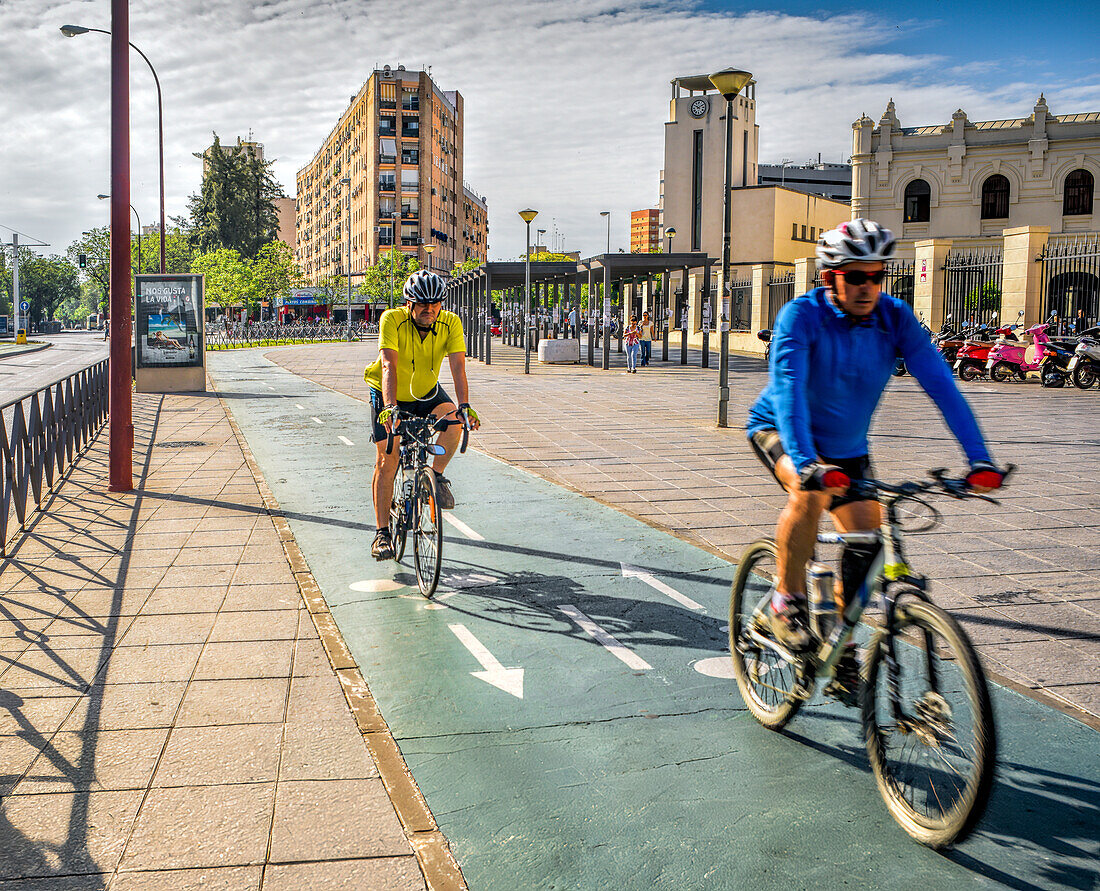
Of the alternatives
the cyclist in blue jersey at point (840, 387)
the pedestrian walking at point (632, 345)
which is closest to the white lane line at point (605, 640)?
the cyclist in blue jersey at point (840, 387)

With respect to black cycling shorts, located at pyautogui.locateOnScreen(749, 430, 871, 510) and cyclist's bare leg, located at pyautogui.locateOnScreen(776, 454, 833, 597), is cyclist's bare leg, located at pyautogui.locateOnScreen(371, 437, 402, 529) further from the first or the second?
cyclist's bare leg, located at pyautogui.locateOnScreen(776, 454, 833, 597)

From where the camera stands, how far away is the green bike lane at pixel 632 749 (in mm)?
3020

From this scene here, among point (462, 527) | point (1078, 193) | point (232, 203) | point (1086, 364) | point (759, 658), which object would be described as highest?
point (232, 203)

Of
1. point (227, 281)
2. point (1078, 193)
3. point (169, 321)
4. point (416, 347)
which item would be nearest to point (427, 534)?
point (416, 347)

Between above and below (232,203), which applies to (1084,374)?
below

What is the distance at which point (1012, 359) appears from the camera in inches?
960

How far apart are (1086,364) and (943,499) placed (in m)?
15.4

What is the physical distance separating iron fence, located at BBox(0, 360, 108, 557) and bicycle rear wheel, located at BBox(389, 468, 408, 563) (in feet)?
8.44

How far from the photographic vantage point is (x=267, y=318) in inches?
3403

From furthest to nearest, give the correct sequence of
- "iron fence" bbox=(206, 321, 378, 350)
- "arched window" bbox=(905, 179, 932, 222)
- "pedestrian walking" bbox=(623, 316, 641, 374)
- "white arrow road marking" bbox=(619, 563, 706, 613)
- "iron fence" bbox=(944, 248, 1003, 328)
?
"iron fence" bbox=(206, 321, 378, 350) < "arched window" bbox=(905, 179, 932, 222) < "pedestrian walking" bbox=(623, 316, 641, 374) < "iron fence" bbox=(944, 248, 1003, 328) < "white arrow road marking" bbox=(619, 563, 706, 613)

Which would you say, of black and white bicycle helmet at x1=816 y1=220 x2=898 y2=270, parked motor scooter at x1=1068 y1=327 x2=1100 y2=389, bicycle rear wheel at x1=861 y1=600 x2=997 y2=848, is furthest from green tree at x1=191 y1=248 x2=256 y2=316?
bicycle rear wheel at x1=861 y1=600 x2=997 y2=848

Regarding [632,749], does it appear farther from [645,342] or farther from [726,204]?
[645,342]

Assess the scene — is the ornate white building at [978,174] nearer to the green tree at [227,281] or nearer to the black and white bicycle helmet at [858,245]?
the green tree at [227,281]

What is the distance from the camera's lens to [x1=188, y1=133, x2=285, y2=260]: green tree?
89.3 meters
